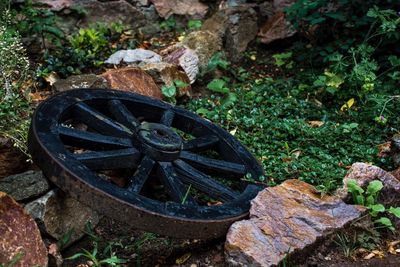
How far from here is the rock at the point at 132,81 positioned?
4391mm

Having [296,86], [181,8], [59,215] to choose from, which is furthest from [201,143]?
[181,8]

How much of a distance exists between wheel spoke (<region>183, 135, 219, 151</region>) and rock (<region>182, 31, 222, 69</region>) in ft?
5.28

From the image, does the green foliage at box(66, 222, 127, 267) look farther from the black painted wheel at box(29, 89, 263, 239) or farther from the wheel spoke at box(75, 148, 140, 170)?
the wheel spoke at box(75, 148, 140, 170)

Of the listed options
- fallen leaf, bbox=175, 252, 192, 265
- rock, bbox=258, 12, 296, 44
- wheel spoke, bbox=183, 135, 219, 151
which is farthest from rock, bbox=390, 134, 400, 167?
rock, bbox=258, 12, 296, 44

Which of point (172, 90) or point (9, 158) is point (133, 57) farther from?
point (9, 158)

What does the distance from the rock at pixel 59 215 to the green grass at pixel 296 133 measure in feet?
4.21

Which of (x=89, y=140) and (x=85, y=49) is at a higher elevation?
(x=89, y=140)

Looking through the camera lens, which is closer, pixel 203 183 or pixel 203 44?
pixel 203 183

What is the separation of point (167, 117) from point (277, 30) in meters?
2.46

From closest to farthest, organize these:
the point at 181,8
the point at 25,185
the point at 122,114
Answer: the point at 25,185, the point at 122,114, the point at 181,8

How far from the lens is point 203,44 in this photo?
5.52 meters

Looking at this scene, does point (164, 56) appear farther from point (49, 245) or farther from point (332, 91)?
point (49, 245)

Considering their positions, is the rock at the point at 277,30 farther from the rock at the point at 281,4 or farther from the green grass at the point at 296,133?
the green grass at the point at 296,133

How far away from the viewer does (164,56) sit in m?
5.36
